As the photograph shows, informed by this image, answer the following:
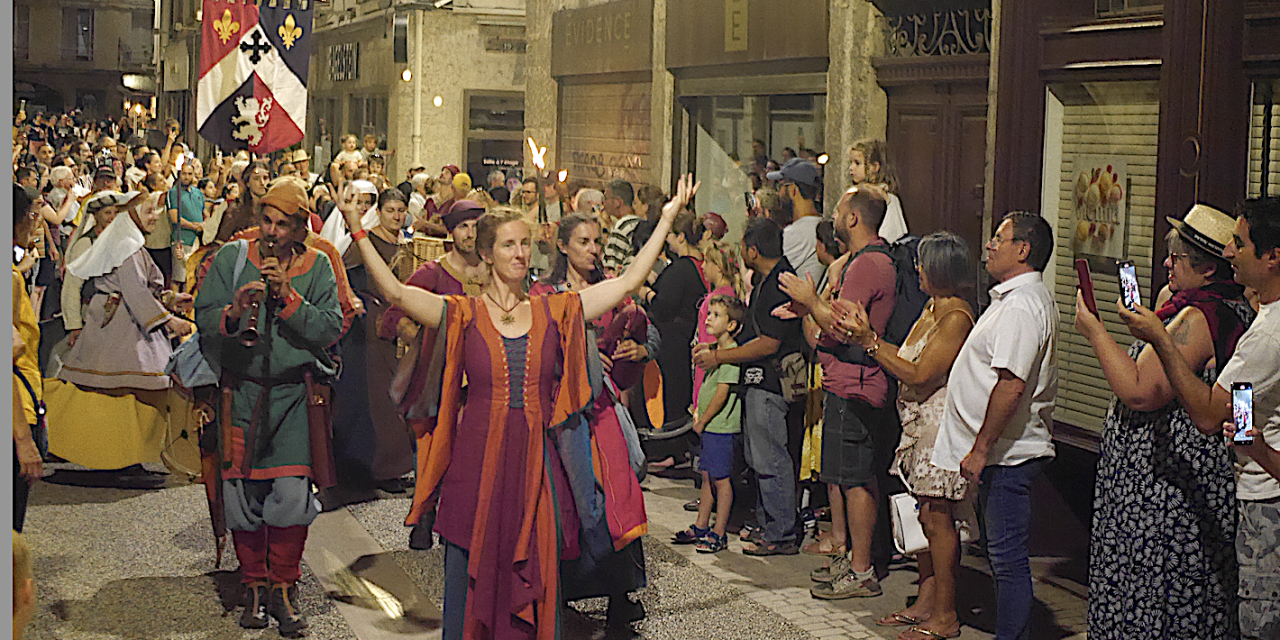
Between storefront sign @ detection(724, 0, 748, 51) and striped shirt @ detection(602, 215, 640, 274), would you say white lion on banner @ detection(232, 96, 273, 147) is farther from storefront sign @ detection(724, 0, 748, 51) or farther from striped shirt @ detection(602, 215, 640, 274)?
storefront sign @ detection(724, 0, 748, 51)

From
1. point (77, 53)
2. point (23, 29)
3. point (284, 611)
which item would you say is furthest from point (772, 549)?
point (23, 29)

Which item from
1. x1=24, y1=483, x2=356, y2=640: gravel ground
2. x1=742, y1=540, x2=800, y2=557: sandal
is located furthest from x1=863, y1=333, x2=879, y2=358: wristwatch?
x1=24, y1=483, x2=356, y2=640: gravel ground

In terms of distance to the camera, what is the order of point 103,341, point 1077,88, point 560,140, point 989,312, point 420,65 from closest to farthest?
point 989,312 → point 1077,88 → point 103,341 → point 560,140 → point 420,65

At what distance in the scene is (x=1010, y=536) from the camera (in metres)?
6.04

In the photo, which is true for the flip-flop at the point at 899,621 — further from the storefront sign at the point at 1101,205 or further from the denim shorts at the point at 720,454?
the storefront sign at the point at 1101,205

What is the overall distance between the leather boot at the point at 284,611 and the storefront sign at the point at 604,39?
10737 millimetres

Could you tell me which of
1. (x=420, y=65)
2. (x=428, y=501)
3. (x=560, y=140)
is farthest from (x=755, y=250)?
(x=420, y=65)

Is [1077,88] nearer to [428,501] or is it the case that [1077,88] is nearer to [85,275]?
[428,501]

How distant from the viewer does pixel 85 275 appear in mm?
9523

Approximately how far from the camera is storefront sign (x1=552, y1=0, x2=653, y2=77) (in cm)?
1677

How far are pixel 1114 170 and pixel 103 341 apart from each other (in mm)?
6067

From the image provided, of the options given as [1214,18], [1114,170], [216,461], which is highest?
[1214,18]

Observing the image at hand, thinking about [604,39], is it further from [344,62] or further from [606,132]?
[344,62]

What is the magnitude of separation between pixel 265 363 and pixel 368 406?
10.3 feet
